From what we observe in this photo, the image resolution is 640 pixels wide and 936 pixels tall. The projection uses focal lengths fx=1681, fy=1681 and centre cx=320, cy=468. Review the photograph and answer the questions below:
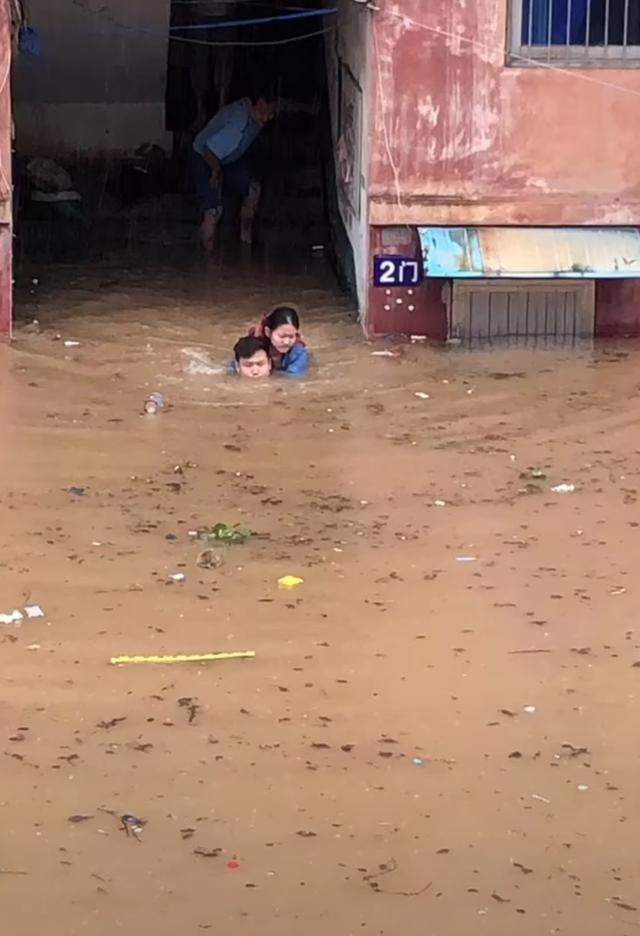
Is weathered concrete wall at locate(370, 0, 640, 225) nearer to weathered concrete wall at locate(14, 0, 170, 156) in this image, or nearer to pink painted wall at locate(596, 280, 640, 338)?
pink painted wall at locate(596, 280, 640, 338)

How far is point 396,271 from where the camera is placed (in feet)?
34.1

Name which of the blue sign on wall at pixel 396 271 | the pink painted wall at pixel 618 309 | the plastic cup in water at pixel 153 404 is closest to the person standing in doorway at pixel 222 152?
the blue sign on wall at pixel 396 271

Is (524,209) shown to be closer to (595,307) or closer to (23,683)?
(595,307)

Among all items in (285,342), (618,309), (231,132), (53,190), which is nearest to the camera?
(285,342)

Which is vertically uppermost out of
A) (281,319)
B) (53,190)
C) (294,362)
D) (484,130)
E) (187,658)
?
(484,130)

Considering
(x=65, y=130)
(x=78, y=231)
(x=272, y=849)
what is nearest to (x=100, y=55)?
(x=65, y=130)

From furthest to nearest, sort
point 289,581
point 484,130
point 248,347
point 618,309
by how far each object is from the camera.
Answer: point 618,309, point 484,130, point 248,347, point 289,581

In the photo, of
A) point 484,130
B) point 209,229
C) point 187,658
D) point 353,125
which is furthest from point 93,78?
point 187,658

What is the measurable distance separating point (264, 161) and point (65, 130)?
194 centimetres

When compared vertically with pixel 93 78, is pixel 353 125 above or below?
below

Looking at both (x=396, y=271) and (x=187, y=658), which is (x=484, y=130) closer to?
(x=396, y=271)

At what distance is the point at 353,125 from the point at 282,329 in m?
2.57

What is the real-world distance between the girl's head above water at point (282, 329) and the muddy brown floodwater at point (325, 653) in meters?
0.32

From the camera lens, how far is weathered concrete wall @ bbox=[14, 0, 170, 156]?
599 inches
